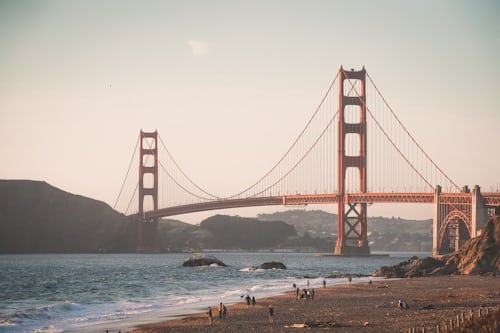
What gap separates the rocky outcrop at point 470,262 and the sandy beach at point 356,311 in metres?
13.5

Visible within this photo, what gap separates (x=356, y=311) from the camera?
4372 cm

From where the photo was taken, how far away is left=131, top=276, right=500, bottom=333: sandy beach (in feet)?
123

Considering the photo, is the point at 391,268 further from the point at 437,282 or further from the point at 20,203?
the point at 20,203

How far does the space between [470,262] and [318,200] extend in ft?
196

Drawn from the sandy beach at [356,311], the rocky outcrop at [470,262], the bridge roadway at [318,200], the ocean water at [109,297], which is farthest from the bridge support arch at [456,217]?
the sandy beach at [356,311]

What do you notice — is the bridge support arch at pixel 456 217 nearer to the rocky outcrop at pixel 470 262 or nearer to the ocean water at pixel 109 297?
the rocky outcrop at pixel 470 262

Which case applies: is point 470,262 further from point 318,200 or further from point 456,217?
point 318,200

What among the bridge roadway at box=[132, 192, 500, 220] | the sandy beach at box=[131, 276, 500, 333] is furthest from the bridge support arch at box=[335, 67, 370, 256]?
the sandy beach at box=[131, 276, 500, 333]

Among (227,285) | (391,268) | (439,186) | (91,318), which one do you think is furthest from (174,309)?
(439,186)

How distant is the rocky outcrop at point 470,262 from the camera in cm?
7456

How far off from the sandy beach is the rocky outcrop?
1350cm

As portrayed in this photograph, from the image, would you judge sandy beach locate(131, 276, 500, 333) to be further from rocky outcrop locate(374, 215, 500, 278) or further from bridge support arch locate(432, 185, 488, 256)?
bridge support arch locate(432, 185, 488, 256)

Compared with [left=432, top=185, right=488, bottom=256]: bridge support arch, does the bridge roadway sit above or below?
above

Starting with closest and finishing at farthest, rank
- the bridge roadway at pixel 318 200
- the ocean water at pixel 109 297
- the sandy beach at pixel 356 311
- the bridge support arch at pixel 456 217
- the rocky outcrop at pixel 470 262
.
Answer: the sandy beach at pixel 356 311 < the ocean water at pixel 109 297 < the rocky outcrop at pixel 470 262 < the bridge support arch at pixel 456 217 < the bridge roadway at pixel 318 200
